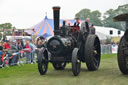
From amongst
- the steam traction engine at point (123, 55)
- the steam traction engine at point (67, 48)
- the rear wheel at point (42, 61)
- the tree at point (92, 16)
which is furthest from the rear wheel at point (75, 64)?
the tree at point (92, 16)

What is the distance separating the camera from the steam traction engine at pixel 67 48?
330 inches

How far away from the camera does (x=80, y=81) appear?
678 cm

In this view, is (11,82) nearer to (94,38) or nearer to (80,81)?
(80,81)

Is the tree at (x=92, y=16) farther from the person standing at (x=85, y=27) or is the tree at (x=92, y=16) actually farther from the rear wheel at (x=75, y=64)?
the rear wheel at (x=75, y=64)

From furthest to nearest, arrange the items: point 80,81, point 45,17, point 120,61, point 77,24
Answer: point 45,17
point 77,24
point 120,61
point 80,81

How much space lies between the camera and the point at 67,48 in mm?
8617

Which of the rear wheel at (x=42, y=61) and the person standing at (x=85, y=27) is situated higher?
the person standing at (x=85, y=27)

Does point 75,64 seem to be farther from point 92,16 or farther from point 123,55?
point 92,16

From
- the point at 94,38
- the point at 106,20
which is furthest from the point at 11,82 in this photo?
the point at 106,20

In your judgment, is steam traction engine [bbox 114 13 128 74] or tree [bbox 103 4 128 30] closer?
steam traction engine [bbox 114 13 128 74]

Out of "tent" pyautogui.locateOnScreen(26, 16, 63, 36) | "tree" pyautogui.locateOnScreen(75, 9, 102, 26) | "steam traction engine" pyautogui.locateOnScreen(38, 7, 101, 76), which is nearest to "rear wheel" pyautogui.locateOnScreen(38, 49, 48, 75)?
"steam traction engine" pyautogui.locateOnScreen(38, 7, 101, 76)

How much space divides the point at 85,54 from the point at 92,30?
139cm

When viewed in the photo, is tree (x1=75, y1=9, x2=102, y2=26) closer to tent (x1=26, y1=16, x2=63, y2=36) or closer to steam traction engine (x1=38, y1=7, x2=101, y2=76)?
tent (x1=26, y1=16, x2=63, y2=36)

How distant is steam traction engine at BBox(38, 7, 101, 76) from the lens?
8375mm
